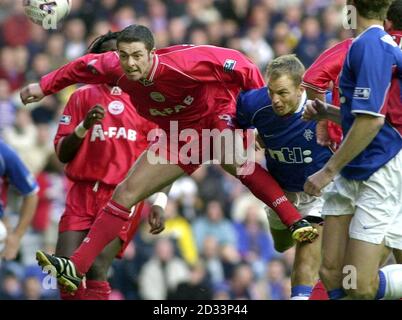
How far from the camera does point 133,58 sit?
8453 millimetres

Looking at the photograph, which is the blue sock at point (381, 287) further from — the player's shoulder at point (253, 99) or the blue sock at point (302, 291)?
the player's shoulder at point (253, 99)

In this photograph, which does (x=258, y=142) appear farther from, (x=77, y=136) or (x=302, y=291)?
(x=77, y=136)

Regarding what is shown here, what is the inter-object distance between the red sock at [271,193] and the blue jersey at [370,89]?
1.23 m

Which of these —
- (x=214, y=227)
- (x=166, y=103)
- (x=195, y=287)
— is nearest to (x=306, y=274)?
(x=166, y=103)

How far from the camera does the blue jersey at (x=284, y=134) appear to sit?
854 cm

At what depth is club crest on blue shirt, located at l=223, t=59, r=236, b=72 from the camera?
28.3 feet

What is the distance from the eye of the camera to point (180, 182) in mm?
14391

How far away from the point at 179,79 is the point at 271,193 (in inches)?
41.0

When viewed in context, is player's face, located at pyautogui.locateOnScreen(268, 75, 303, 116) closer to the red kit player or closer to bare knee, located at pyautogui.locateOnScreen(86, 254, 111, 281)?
the red kit player

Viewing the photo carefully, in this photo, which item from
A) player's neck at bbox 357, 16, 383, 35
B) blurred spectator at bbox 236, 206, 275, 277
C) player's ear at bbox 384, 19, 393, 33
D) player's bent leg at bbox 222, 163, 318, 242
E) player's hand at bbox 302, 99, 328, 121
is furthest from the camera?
blurred spectator at bbox 236, 206, 275, 277

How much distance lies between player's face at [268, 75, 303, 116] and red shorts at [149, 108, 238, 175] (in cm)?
65

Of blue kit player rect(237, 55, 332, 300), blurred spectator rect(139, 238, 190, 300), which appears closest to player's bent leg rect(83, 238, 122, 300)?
blue kit player rect(237, 55, 332, 300)
